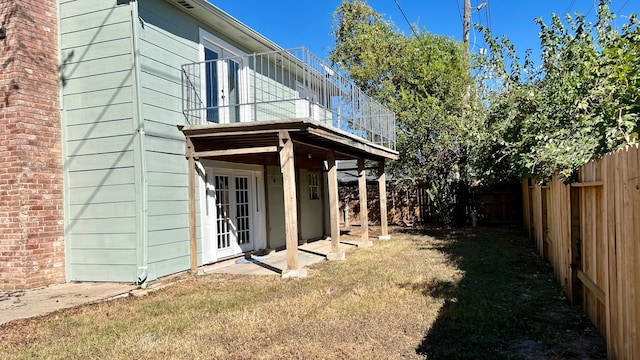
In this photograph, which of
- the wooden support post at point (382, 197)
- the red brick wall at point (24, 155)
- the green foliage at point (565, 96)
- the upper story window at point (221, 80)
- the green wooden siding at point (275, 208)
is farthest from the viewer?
the wooden support post at point (382, 197)

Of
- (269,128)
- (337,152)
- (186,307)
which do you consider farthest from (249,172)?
(186,307)

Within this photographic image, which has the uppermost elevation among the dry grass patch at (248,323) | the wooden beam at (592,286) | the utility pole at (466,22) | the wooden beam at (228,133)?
the utility pole at (466,22)

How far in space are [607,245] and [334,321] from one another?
9.15ft

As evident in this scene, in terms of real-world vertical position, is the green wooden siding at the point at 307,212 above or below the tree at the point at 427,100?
below

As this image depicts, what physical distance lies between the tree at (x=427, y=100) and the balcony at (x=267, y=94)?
2.29 meters

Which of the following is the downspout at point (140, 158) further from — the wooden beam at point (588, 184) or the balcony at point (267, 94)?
the wooden beam at point (588, 184)

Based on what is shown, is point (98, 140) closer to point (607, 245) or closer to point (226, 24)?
point (226, 24)

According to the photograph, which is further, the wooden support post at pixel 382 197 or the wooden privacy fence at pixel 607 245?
the wooden support post at pixel 382 197

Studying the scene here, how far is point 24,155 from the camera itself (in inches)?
264

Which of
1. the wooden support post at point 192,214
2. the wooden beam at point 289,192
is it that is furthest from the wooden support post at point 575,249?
the wooden support post at point 192,214

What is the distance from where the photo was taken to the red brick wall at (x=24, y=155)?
6.69 meters

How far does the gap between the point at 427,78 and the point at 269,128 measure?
11.2 m

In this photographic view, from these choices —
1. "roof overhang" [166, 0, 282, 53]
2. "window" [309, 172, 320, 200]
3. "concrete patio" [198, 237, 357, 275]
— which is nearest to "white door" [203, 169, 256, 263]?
"concrete patio" [198, 237, 357, 275]

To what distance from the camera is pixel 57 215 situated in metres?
7.28
